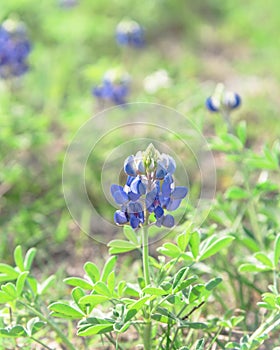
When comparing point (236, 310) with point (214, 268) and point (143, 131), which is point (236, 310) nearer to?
point (214, 268)

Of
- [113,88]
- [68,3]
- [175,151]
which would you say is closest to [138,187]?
[175,151]

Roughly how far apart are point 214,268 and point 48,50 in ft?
10.7

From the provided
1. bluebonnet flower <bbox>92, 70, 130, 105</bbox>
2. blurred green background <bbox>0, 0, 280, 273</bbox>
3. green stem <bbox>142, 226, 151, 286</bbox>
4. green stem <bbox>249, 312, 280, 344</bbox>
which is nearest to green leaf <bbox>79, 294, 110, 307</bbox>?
green stem <bbox>142, 226, 151, 286</bbox>

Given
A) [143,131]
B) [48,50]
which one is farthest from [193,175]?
[48,50]

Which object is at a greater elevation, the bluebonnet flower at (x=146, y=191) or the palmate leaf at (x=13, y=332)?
the bluebonnet flower at (x=146, y=191)

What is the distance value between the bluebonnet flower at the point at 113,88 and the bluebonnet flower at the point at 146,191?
78.2 inches

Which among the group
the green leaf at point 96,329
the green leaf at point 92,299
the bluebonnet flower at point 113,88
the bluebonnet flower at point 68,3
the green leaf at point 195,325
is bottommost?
the green leaf at point 96,329

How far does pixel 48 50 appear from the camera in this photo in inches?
210

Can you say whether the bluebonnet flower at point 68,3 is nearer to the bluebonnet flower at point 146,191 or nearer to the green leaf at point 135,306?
the bluebonnet flower at point 146,191

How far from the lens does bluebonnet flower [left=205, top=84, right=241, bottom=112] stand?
111 inches

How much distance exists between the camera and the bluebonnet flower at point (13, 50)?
12.9 feet

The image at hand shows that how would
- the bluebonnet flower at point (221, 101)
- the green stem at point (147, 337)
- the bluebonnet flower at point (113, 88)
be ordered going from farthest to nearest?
the bluebonnet flower at point (113, 88) < the bluebonnet flower at point (221, 101) < the green stem at point (147, 337)

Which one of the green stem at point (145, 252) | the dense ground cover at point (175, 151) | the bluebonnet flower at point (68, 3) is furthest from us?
the bluebonnet flower at point (68, 3)

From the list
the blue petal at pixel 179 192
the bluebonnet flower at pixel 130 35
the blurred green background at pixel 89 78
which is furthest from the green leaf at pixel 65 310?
the bluebonnet flower at pixel 130 35
